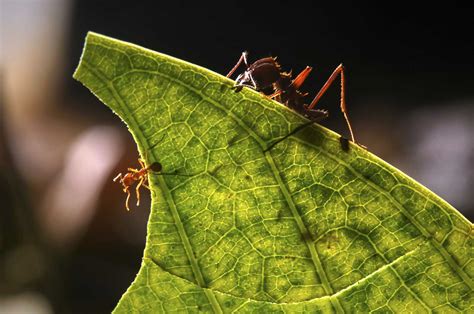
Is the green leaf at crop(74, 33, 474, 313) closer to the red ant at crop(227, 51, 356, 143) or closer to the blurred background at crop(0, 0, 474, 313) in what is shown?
the red ant at crop(227, 51, 356, 143)

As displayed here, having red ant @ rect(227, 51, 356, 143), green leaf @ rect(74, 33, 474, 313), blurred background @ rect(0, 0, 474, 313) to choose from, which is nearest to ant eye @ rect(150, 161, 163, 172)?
green leaf @ rect(74, 33, 474, 313)

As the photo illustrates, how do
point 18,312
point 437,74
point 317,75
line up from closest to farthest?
1. point 18,312
2. point 317,75
3. point 437,74

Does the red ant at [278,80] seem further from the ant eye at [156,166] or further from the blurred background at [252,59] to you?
the blurred background at [252,59]

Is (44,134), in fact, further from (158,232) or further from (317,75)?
(158,232)

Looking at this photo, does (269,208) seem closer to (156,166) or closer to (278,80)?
(156,166)

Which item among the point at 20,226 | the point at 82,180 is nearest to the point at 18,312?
the point at 20,226

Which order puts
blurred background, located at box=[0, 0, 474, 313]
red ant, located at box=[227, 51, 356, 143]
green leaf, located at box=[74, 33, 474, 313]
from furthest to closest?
blurred background, located at box=[0, 0, 474, 313] < red ant, located at box=[227, 51, 356, 143] < green leaf, located at box=[74, 33, 474, 313]

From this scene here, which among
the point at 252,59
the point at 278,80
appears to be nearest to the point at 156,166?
the point at 278,80
